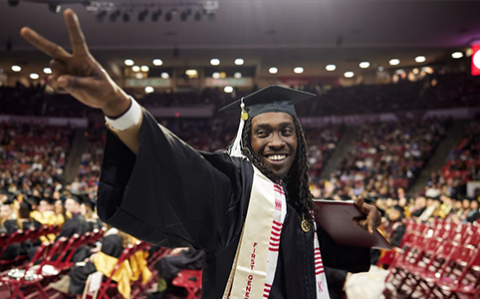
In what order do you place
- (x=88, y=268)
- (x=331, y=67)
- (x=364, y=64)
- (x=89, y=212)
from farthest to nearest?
(x=331, y=67)
(x=364, y=64)
(x=89, y=212)
(x=88, y=268)

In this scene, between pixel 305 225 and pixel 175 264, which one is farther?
pixel 175 264

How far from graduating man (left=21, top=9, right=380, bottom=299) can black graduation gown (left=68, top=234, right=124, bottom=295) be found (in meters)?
2.97

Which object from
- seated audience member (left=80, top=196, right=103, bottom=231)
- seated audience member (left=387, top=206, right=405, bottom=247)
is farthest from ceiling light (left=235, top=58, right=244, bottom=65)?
seated audience member (left=80, top=196, right=103, bottom=231)

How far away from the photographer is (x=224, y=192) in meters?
1.22

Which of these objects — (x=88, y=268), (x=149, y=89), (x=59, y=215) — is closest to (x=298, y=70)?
(x=149, y=89)

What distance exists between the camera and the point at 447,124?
17062mm

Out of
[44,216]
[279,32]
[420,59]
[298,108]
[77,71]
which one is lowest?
[44,216]

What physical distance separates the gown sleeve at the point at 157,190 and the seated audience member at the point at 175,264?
3.48m

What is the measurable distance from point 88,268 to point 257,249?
12.0ft

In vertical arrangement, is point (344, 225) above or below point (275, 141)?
below

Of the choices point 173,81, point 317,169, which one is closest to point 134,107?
point 317,169

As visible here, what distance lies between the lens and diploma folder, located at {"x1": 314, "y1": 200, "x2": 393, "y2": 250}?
5.45ft

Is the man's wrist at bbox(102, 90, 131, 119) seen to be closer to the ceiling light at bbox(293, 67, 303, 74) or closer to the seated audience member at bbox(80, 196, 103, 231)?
the seated audience member at bbox(80, 196, 103, 231)

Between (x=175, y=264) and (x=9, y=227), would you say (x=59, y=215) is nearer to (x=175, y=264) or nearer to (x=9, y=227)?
(x=9, y=227)
